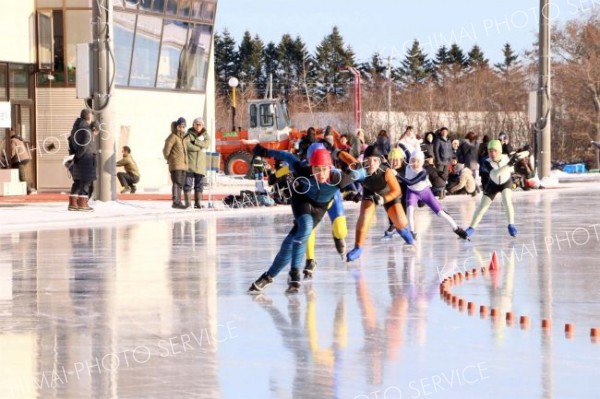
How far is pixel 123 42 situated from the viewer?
3544 cm

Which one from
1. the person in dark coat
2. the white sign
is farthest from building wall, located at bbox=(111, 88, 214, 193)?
the person in dark coat

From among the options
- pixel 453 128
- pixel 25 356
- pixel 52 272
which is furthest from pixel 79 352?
pixel 453 128

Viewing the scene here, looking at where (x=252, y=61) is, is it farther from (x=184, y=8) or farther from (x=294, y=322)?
(x=294, y=322)

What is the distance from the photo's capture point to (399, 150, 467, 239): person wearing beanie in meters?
19.5

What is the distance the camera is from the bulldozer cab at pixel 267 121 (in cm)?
4938

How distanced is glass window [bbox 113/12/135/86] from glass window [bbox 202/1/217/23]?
3699 millimetres

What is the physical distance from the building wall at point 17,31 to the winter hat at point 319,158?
21.1 metres

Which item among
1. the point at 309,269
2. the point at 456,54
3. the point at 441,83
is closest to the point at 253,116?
the point at 309,269

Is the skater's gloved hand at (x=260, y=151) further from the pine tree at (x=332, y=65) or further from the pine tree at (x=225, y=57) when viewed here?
the pine tree at (x=225, y=57)

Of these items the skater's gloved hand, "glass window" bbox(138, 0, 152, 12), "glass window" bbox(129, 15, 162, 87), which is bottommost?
the skater's gloved hand

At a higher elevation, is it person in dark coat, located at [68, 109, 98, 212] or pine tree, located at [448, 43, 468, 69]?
pine tree, located at [448, 43, 468, 69]

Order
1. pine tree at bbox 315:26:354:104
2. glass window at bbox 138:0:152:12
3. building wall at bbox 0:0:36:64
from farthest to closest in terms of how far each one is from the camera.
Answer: pine tree at bbox 315:26:354:104 → glass window at bbox 138:0:152:12 → building wall at bbox 0:0:36:64

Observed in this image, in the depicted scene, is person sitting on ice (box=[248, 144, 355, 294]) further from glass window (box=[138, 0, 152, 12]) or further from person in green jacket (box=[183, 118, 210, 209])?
glass window (box=[138, 0, 152, 12])

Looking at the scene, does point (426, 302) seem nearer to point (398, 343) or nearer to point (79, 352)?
point (398, 343)
